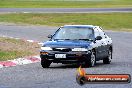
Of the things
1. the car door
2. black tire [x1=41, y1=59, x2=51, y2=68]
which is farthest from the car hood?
the car door

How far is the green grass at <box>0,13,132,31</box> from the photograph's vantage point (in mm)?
47281

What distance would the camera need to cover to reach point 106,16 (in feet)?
175

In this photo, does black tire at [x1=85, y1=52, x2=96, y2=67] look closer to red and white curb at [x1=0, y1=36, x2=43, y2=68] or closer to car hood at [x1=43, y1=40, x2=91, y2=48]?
car hood at [x1=43, y1=40, x2=91, y2=48]

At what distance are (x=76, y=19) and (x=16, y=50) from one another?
28.1 meters

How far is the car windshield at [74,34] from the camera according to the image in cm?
1747

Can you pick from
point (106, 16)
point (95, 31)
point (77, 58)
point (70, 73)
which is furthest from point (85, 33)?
point (106, 16)

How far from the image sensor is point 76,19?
165 feet

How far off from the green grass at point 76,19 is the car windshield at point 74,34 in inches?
1037

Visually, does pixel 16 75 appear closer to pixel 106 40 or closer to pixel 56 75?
pixel 56 75

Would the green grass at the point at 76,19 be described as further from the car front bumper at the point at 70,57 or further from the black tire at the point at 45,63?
the car front bumper at the point at 70,57

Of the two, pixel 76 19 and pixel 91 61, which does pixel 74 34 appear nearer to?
pixel 91 61

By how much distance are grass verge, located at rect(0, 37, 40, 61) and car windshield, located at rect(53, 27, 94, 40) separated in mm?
2246

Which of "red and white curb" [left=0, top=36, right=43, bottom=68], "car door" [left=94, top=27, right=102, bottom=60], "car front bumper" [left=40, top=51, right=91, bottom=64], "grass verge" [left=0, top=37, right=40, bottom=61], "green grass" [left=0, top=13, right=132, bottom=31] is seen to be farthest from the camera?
"green grass" [left=0, top=13, right=132, bottom=31]

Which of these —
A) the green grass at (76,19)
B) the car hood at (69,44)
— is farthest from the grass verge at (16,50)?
the green grass at (76,19)
